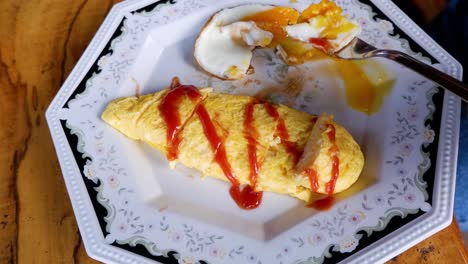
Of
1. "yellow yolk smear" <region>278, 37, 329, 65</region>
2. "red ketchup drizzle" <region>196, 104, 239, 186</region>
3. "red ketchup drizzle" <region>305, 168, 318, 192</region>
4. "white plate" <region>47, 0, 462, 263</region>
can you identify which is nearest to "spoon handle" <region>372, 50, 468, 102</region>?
"white plate" <region>47, 0, 462, 263</region>

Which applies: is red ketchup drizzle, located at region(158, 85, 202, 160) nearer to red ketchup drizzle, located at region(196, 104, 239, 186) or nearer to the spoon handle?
red ketchup drizzle, located at region(196, 104, 239, 186)

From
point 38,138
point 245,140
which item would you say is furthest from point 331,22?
point 38,138

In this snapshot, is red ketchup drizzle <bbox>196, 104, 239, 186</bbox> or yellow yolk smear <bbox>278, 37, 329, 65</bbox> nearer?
red ketchup drizzle <bbox>196, 104, 239, 186</bbox>

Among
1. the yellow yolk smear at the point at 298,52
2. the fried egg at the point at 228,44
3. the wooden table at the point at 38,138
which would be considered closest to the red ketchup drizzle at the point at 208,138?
the fried egg at the point at 228,44

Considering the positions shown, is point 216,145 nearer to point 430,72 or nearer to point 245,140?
point 245,140

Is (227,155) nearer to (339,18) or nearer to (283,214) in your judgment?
(283,214)

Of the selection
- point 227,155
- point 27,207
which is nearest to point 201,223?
point 227,155

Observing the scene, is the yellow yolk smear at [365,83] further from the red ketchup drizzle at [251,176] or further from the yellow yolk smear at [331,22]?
the red ketchup drizzle at [251,176]
